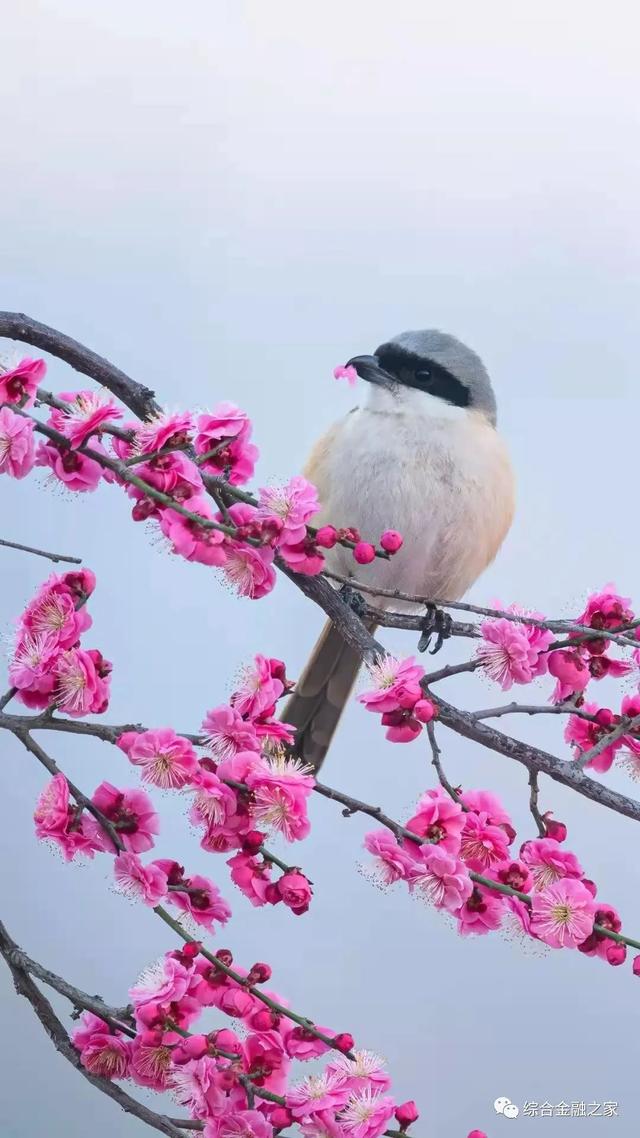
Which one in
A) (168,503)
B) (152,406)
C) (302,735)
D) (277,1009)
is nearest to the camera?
(168,503)

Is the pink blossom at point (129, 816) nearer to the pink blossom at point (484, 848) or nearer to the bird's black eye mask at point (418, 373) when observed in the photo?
the pink blossom at point (484, 848)

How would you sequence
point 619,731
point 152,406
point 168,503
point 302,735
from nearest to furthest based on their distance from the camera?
point 168,503 < point 619,731 < point 152,406 < point 302,735

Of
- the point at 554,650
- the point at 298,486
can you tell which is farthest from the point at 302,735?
the point at 298,486

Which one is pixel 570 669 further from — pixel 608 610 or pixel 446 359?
pixel 446 359

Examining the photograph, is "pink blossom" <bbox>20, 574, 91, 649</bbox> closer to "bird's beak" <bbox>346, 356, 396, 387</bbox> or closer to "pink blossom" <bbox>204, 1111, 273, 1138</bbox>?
"pink blossom" <bbox>204, 1111, 273, 1138</bbox>

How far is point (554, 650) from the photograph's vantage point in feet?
4.43

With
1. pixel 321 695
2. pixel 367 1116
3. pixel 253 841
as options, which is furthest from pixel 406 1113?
pixel 321 695

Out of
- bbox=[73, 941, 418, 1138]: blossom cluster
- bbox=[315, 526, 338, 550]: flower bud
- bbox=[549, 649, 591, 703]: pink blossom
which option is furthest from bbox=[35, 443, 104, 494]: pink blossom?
bbox=[549, 649, 591, 703]: pink blossom

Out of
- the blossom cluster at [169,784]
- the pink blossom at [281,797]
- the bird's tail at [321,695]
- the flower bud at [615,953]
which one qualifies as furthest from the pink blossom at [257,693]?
the bird's tail at [321,695]

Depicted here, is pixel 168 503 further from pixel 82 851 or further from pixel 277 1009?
pixel 277 1009

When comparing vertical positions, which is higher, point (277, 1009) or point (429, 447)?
point (429, 447)

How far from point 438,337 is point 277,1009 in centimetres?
131

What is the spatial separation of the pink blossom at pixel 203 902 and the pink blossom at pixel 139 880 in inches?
2.8

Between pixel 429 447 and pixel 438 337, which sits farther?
pixel 438 337
